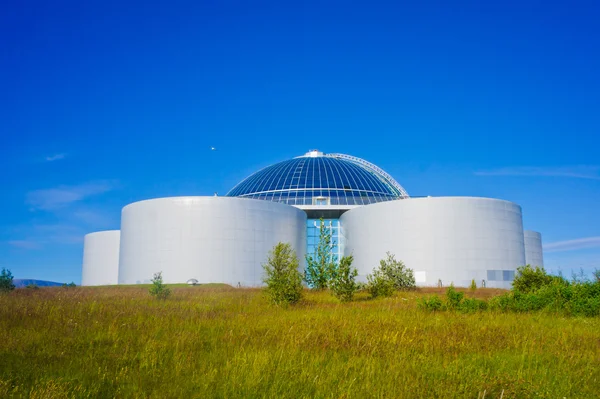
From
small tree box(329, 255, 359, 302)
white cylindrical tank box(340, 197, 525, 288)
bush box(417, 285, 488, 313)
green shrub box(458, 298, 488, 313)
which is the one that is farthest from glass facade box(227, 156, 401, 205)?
green shrub box(458, 298, 488, 313)

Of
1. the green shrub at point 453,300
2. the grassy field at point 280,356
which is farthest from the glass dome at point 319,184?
the grassy field at point 280,356

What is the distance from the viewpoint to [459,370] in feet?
27.6

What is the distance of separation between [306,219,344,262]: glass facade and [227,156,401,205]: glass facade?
2839mm

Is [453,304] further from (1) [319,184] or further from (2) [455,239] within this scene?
(1) [319,184]

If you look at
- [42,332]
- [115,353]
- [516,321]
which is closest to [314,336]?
[115,353]

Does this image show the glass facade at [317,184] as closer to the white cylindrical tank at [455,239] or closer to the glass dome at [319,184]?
the glass dome at [319,184]

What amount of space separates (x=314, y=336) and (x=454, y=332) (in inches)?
152

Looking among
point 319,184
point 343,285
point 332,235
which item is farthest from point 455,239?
point 343,285

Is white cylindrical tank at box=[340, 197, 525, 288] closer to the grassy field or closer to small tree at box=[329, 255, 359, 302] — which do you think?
small tree at box=[329, 255, 359, 302]

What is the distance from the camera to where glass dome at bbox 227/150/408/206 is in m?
57.6

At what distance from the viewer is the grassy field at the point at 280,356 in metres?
7.11

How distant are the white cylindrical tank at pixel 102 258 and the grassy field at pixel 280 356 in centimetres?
4973

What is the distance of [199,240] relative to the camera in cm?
4591

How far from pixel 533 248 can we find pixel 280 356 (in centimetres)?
6376
